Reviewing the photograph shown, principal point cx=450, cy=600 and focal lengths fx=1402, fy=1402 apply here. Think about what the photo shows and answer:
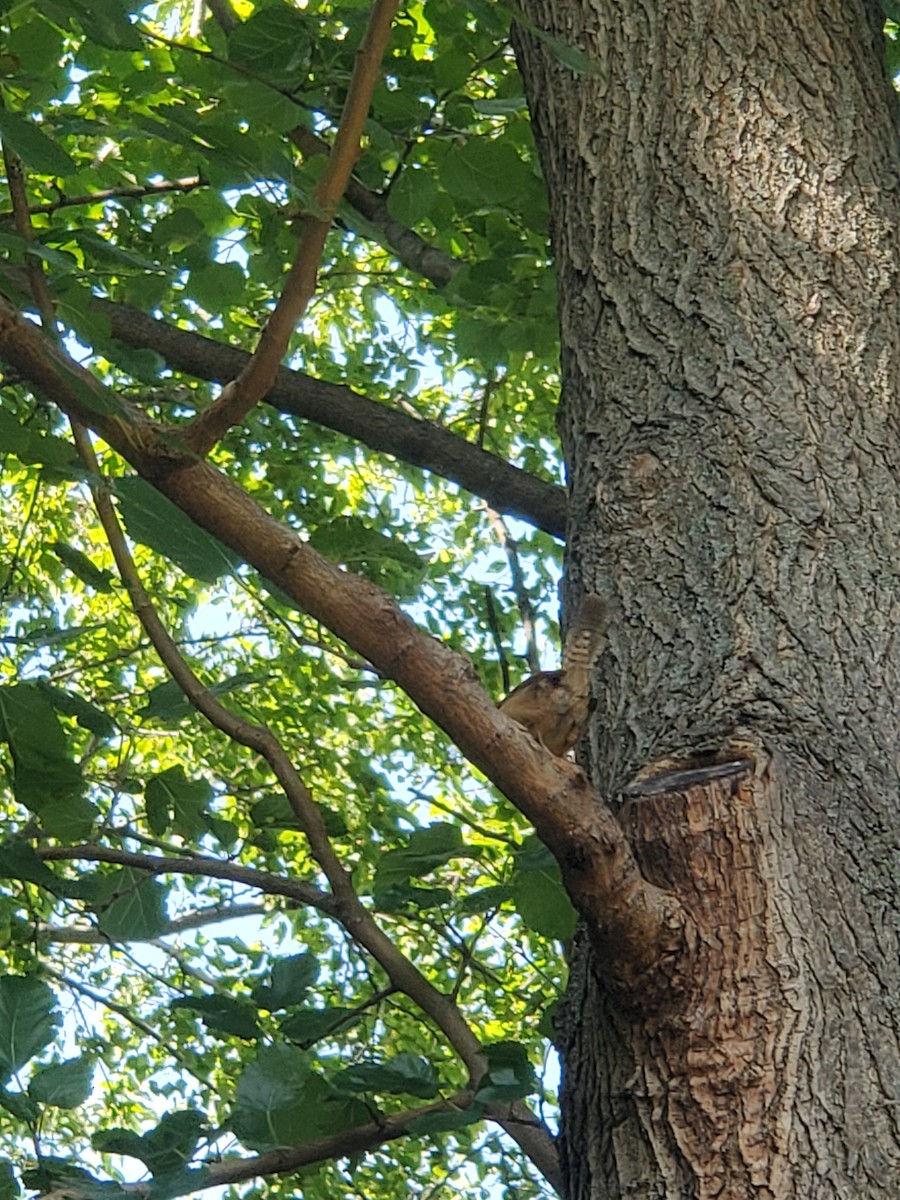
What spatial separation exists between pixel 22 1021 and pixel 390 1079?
0.39 meters

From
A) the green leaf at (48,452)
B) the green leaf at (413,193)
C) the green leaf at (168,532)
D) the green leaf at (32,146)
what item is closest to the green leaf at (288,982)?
the green leaf at (168,532)

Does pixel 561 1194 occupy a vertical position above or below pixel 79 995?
below

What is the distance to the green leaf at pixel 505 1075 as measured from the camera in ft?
4.74

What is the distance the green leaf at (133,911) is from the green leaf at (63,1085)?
265mm

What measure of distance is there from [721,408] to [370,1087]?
2.91ft

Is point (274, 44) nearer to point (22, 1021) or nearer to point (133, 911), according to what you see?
point (133, 911)

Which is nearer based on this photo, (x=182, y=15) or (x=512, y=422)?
(x=512, y=422)

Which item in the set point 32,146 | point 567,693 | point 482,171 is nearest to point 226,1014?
point 567,693

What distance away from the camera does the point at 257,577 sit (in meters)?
3.29

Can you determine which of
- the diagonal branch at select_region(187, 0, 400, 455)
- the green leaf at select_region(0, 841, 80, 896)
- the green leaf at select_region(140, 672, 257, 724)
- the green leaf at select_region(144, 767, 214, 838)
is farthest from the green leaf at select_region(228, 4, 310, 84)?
the green leaf at select_region(0, 841, 80, 896)

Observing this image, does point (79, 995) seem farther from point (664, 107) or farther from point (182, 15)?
point (664, 107)

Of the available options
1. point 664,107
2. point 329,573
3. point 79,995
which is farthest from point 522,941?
point 329,573

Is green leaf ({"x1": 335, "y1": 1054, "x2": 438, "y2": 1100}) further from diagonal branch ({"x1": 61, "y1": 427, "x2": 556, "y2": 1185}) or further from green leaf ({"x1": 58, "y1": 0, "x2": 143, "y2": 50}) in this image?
green leaf ({"x1": 58, "y1": 0, "x2": 143, "y2": 50})

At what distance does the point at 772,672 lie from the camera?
1.49 metres
